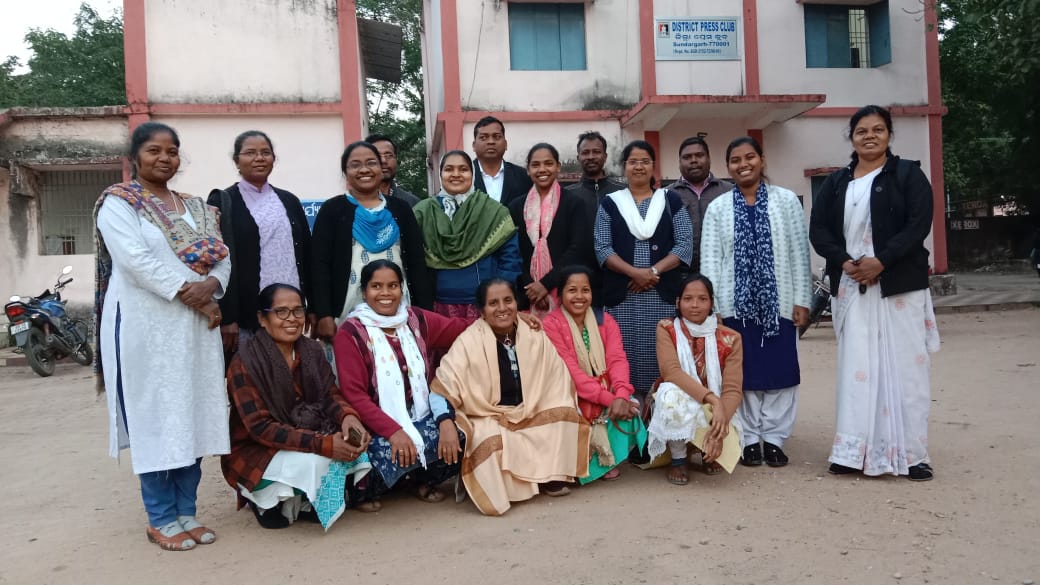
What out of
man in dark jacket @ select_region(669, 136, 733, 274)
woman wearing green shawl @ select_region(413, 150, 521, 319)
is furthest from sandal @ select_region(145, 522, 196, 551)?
man in dark jacket @ select_region(669, 136, 733, 274)

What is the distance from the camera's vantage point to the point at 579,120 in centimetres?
1177

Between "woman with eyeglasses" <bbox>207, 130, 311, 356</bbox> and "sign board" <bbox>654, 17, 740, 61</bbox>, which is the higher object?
"sign board" <bbox>654, 17, 740, 61</bbox>

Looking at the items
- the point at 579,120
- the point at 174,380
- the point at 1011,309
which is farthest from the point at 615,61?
the point at 174,380

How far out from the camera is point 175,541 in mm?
3273

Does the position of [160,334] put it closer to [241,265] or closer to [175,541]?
[241,265]

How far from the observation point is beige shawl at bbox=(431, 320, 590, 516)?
11.9ft

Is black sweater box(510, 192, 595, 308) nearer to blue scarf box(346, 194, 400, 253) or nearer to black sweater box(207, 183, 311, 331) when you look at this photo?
blue scarf box(346, 194, 400, 253)

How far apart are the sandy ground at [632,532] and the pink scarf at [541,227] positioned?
3.99 feet

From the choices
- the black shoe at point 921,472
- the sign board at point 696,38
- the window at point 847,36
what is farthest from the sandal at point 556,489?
the window at point 847,36

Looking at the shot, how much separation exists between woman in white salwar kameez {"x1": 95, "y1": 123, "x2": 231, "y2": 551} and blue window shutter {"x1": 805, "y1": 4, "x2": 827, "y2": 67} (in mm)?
11506

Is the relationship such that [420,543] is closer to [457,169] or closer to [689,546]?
[689,546]

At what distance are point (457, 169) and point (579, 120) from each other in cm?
788

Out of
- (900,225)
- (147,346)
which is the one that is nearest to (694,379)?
(900,225)

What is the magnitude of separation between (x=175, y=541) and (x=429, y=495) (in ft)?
3.85
